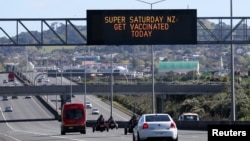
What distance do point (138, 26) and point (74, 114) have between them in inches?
976

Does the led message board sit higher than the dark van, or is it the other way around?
the led message board

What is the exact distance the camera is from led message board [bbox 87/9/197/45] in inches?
1816

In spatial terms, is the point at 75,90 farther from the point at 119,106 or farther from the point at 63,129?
the point at 63,129

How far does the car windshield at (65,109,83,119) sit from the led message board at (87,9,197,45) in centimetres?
2327

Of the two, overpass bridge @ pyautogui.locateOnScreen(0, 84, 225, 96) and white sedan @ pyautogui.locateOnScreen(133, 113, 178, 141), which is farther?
overpass bridge @ pyautogui.locateOnScreen(0, 84, 225, 96)

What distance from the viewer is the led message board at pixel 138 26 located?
46125 millimetres

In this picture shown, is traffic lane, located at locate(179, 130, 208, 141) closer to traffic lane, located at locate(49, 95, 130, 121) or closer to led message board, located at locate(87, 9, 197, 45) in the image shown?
led message board, located at locate(87, 9, 197, 45)

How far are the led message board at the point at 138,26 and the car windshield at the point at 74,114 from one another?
76.3ft

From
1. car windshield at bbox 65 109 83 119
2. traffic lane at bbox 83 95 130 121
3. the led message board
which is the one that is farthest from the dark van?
traffic lane at bbox 83 95 130 121

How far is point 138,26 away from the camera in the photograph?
152 feet

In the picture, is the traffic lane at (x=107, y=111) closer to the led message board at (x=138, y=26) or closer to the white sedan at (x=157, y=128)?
the led message board at (x=138, y=26)

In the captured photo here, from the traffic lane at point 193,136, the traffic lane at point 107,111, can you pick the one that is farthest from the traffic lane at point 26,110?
the traffic lane at point 193,136

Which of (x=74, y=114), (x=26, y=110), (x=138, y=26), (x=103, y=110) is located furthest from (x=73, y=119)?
(x=103, y=110)

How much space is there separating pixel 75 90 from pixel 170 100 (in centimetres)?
1303
